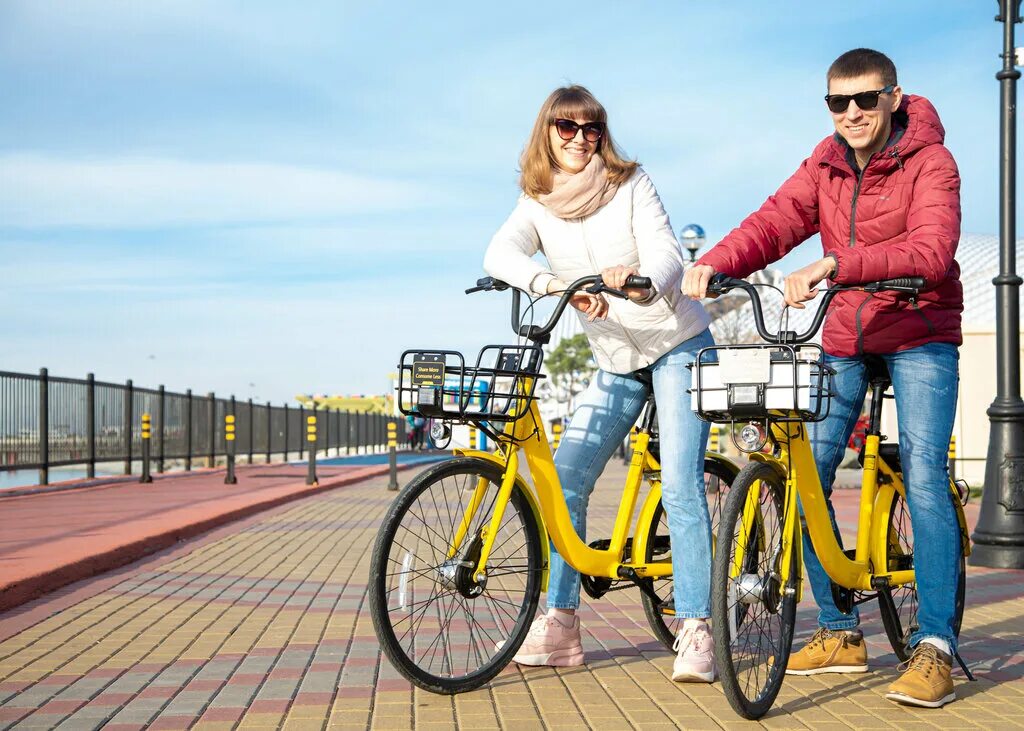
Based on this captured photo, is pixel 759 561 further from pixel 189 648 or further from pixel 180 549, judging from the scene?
pixel 180 549

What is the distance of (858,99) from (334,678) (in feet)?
9.01

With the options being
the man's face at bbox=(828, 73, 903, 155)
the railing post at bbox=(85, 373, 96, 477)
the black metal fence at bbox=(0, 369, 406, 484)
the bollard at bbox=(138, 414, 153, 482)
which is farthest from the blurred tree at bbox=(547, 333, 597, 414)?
the man's face at bbox=(828, 73, 903, 155)

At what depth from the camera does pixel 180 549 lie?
9922 mm

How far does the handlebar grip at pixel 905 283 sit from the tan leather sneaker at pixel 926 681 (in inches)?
50.8

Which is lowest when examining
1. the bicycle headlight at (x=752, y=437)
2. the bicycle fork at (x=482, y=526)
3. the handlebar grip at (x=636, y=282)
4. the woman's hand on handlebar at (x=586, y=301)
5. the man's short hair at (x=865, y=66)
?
the bicycle fork at (x=482, y=526)

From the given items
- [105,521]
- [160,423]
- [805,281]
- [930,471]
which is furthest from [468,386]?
[160,423]

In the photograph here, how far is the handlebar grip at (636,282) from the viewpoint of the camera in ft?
13.8

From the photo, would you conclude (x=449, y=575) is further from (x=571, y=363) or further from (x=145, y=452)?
(x=571, y=363)

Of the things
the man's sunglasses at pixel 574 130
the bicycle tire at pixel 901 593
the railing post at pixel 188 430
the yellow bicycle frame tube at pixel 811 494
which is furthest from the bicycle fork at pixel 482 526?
the railing post at pixel 188 430

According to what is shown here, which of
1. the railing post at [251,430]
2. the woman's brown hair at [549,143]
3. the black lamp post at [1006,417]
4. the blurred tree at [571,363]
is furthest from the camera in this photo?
the blurred tree at [571,363]

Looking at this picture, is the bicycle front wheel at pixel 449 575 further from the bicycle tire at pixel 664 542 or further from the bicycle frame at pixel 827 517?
the bicycle frame at pixel 827 517

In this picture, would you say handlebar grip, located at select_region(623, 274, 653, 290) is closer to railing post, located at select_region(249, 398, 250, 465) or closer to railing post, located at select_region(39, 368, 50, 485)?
railing post, located at select_region(39, 368, 50, 485)

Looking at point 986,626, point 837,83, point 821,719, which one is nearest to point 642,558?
point 821,719

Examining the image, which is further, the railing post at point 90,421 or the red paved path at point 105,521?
the railing post at point 90,421
